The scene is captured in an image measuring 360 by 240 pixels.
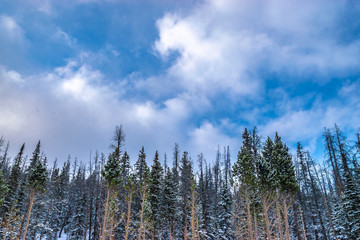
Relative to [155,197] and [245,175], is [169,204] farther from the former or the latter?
[245,175]

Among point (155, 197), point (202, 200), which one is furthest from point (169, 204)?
point (202, 200)

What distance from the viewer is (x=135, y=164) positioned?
37.8 meters

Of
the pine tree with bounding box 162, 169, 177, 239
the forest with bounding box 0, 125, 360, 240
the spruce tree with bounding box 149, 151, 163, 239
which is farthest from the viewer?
the pine tree with bounding box 162, 169, 177, 239

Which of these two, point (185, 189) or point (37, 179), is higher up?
point (185, 189)

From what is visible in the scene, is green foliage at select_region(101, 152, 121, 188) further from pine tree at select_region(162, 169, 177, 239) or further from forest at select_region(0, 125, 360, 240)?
pine tree at select_region(162, 169, 177, 239)

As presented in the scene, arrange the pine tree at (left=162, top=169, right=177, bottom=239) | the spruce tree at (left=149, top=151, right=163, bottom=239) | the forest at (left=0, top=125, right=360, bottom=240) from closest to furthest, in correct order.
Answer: the forest at (left=0, top=125, right=360, bottom=240)
the spruce tree at (left=149, top=151, right=163, bottom=239)
the pine tree at (left=162, top=169, right=177, bottom=239)

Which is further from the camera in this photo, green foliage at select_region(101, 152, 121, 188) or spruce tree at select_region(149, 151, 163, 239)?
spruce tree at select_region(149, 151, 163, 239)

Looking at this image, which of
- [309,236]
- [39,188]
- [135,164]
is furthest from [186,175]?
[309,236]

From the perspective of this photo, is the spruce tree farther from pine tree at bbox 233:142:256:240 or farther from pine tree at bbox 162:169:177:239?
pine tree at bbox 233:142:256:240

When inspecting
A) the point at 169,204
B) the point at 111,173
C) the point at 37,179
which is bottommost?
the point at 169,204

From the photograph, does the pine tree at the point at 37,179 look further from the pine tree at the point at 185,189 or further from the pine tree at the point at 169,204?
the pine tree at the point at 185,189

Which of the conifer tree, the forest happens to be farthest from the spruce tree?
the conifer tree

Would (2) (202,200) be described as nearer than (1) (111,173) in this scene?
No

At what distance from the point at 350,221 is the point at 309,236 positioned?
53.9 feet
